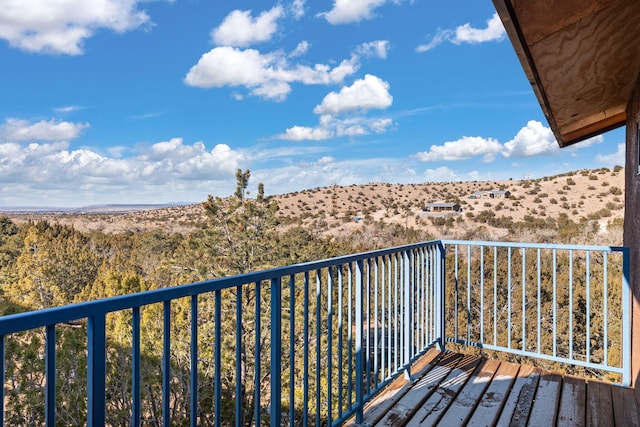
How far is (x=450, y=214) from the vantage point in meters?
34.6

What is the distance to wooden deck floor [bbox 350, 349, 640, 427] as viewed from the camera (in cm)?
271

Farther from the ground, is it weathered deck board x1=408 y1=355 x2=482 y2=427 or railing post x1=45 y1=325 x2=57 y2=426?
railing post x1=45 y1=325 x2=57 y2=426

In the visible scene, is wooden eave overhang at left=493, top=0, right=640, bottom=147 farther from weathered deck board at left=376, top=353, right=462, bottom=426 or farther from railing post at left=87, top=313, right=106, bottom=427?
weathered deck board at left=376, top=353, right=462, bottom=426

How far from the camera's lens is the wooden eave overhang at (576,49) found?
198cm

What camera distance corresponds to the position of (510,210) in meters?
33.6

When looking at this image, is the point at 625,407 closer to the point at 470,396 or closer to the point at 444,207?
the point at 470,396

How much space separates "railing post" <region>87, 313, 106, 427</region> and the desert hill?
21.3m

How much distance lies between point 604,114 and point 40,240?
79.9 ft

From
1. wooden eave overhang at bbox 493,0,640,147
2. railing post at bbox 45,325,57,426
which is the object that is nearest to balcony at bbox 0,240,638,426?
railing post at bbox 45,325,57,426

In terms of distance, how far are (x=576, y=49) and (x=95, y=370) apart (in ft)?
9.52

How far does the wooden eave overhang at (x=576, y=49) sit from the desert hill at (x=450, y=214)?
58.6 feet

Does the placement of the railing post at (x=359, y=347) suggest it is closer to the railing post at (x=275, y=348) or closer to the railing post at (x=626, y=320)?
the railing post at (x=275, y=348)

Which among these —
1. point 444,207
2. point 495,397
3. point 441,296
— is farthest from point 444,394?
point 444,207

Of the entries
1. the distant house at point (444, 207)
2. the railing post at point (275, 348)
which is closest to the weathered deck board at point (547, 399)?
the railing post at point (275, 348)
